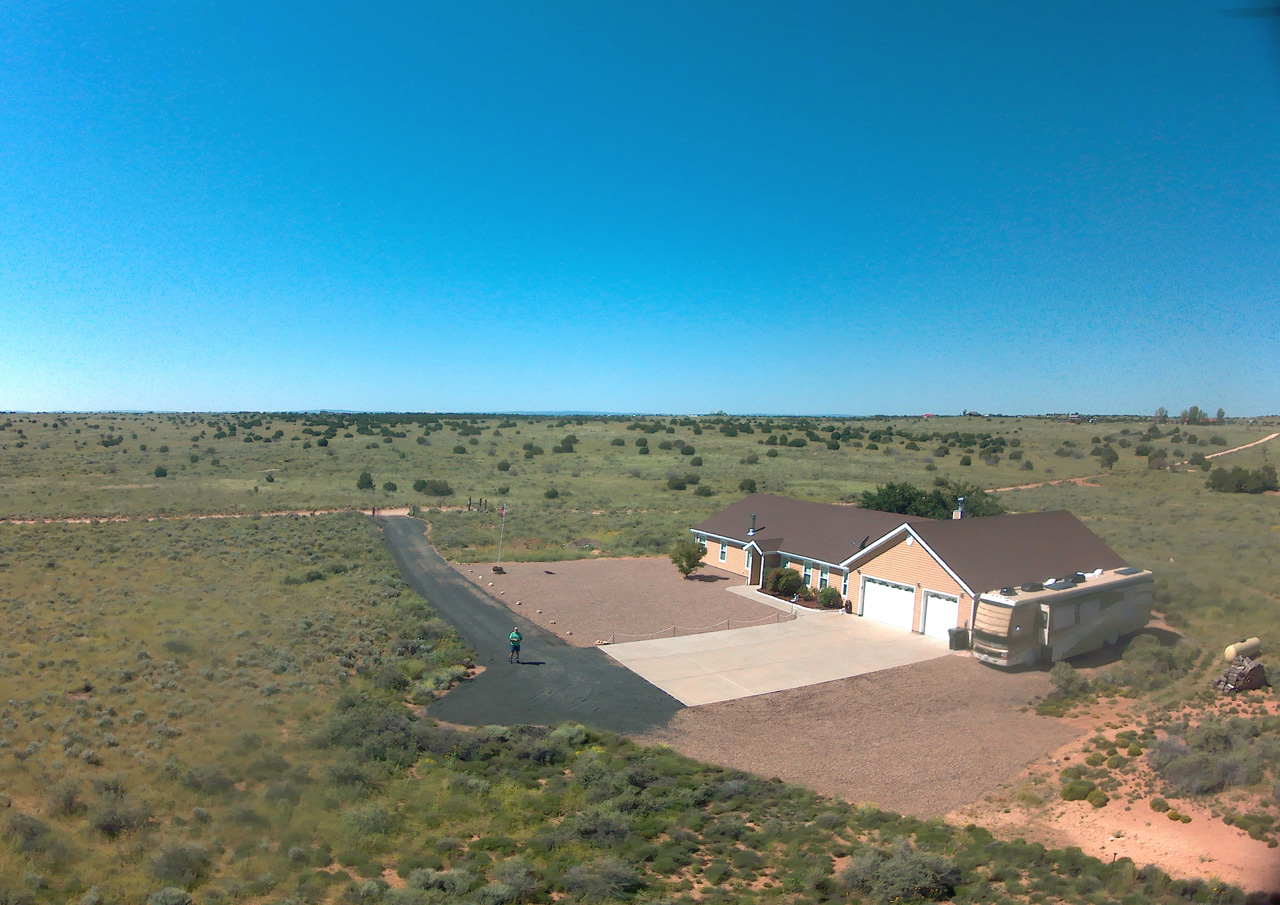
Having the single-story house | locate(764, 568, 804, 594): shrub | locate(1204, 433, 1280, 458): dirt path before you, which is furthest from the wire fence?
locate(1204, 433, 1280, 458): dirt path

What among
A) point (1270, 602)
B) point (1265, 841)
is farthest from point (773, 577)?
point (1265, 841)

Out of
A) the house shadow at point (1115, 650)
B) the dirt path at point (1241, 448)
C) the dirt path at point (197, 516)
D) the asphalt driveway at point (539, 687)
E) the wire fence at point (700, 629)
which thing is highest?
the dirt path at point (1241, 448)

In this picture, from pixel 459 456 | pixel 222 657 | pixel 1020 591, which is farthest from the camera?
pixel 459 456

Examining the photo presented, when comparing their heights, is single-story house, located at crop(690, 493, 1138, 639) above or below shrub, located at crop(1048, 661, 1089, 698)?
above

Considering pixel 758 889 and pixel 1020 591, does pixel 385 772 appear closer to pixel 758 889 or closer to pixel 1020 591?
pixel 758 889

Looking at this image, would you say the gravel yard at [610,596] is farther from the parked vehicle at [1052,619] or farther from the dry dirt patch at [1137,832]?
the dry dirt patch at [1137,832]

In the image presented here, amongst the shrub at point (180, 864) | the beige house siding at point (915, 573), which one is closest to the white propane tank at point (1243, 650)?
the beige house siding at point (915, 573)

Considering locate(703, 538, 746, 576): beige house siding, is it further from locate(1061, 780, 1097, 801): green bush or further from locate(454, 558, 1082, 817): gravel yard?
locate(1061, 780, 1097, 801): green bush
